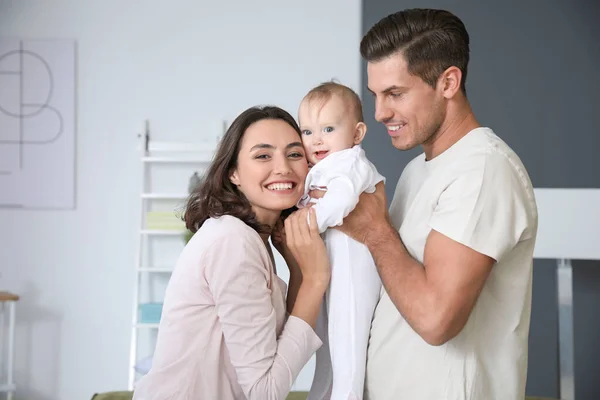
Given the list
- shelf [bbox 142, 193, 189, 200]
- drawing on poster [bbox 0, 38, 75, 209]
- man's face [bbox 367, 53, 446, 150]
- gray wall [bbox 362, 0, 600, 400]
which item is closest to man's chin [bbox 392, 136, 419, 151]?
man's face [bbox 367, 53, 446, 150]

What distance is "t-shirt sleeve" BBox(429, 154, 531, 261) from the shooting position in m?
1.64

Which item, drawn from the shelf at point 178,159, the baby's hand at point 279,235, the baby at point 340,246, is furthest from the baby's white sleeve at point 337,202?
the shelf at point 178,159

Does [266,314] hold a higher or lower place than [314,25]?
lower

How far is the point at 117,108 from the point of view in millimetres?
5109

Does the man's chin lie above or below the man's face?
below

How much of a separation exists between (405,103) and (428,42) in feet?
0.53

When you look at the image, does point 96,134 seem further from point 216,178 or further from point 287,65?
point 216,178

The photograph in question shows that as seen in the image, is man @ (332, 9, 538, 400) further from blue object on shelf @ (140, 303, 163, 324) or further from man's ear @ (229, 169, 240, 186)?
blue object on shelf @ (140, 303, 163, 324)

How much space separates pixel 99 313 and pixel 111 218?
2.11 ft

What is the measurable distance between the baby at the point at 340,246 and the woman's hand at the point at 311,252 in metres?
0.03

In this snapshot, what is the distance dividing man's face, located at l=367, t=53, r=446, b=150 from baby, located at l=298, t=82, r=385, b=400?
0.18 meters

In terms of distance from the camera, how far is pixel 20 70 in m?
5.11

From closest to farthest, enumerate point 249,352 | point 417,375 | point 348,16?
point 417,375 → point 249,352 → point 348,16

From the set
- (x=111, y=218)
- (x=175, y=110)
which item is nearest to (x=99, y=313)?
(x=111, y=218)
